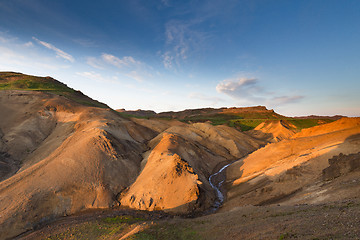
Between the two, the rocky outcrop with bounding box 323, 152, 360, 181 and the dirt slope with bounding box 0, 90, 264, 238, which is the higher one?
the rocky outcrop with bounding box 323, 152, 360, 181

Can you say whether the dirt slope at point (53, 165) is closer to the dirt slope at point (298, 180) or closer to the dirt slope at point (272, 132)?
the dirt slope at point (298, 180)

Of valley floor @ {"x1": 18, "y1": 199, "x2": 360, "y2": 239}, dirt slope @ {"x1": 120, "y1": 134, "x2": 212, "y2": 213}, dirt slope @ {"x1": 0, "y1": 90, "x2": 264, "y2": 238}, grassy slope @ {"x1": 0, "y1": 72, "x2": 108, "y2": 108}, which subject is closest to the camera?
valley floor @ {"x1": 18, "y1": 199, "x2": 360, "y2": 239}

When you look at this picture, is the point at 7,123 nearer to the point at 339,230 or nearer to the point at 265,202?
the point at 265,202

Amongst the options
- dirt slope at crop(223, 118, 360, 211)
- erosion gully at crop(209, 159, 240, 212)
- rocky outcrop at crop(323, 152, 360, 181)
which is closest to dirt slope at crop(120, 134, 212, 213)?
erosion gully at crop(209, 159, 240, 212)

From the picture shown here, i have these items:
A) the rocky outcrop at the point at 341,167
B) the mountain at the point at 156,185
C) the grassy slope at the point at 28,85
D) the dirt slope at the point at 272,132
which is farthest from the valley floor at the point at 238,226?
the dirt slope at the point at 272,132

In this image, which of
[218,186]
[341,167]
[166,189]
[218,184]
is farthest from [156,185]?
[341,167]

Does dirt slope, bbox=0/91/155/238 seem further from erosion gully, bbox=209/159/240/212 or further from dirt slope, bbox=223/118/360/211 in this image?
dirt slope, bbox=223/118/360/211

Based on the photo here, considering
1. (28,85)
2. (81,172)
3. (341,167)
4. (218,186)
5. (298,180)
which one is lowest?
(218,186)

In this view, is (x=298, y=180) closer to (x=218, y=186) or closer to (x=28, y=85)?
(x=218, y=186)

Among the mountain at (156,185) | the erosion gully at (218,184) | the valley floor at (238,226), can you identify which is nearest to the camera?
the valley floor at (238,226)

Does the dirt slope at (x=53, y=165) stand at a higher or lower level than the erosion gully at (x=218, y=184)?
higher

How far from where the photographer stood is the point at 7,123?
43812mm

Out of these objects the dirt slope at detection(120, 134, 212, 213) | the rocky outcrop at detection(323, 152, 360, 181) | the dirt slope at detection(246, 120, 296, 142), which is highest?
the dirt slope at detection(246, 120, 296, 142)

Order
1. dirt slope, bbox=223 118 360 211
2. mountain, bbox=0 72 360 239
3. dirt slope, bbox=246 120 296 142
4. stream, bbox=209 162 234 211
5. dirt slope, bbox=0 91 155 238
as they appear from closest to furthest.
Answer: mountain, bbox=0 72 360 239 < dirt slope, bbox=223 118 360 211 < dirt slope, bbox=0 91 155 238 < stream, bbox=209 162 234 211 < dirt slope, bbox=246 120 296 142
